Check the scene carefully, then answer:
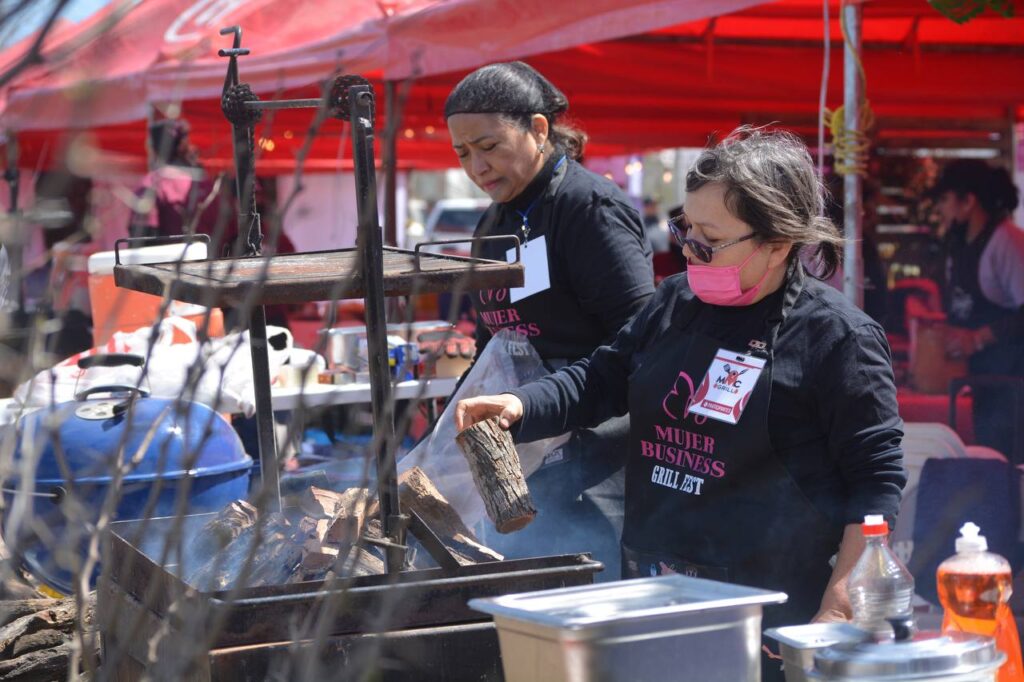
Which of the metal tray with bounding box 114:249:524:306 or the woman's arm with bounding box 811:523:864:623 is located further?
the woman's arm with bounding box 811:523:864:623

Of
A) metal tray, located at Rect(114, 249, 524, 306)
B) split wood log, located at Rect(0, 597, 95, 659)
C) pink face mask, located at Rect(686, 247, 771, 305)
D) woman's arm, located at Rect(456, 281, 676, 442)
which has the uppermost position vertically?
metal tray, located at Rect(114, 249, 524, 306)

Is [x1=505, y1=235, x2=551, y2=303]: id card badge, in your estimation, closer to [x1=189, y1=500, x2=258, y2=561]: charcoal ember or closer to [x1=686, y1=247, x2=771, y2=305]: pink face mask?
[x1=686, y1=247, x2=771, y2=305]: pink face mask

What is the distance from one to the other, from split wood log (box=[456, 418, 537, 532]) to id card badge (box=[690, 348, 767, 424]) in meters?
0.36

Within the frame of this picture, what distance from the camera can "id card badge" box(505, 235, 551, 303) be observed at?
3.01 m

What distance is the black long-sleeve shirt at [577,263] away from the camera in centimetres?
293

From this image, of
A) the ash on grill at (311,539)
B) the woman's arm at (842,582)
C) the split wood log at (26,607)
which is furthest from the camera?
the split wood log at (26,607)

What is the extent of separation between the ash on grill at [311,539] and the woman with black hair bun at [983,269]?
3630mm

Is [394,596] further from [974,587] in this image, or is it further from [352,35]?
[352,35]

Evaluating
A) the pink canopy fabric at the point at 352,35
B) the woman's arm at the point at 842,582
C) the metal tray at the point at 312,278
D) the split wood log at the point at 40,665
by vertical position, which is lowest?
the split wood log at the point at 40,665

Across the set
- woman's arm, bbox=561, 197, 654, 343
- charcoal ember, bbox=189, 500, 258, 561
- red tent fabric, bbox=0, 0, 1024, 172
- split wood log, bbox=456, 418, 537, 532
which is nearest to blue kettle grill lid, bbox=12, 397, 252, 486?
charcoal ember, bbox=189, 500, 258, 561

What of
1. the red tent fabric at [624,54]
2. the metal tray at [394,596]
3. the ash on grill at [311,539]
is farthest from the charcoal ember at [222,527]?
the red tent fabric at [624,54]

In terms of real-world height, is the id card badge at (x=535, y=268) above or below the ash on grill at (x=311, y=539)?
above

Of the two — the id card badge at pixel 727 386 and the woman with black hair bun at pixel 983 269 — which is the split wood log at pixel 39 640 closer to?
the id card badge at pixel 727 386

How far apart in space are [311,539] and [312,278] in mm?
603
